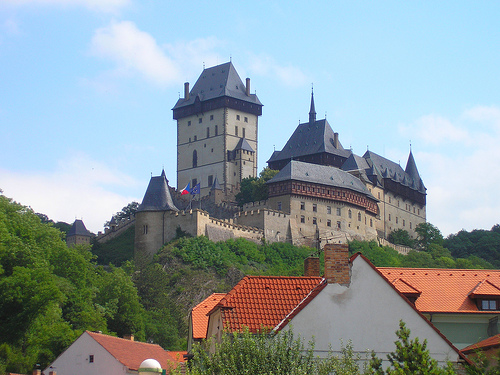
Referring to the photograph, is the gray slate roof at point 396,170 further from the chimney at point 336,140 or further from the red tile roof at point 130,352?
the red tile roof at point 130,352

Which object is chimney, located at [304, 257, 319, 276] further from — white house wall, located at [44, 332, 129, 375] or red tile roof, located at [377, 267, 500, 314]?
white house wall, located at [44, 332, 129, 375]

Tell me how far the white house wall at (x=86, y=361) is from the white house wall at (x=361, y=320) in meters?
13.4

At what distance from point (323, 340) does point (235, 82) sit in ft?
302

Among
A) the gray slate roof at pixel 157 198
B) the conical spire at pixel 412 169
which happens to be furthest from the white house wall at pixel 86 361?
the conical spire at pixel 412 169

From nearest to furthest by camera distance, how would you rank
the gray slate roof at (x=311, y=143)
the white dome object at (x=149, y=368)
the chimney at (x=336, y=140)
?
the white dome object at (x=149, y=368), the gray slate roof at (x=311, y=143), the chimney at (x=336, y=140)

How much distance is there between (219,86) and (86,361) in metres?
77.7

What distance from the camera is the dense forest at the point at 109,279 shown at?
45938mm

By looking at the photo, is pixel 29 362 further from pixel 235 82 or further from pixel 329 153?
pixel 235 82

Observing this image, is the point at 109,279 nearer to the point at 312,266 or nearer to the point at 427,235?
the point at 312,266

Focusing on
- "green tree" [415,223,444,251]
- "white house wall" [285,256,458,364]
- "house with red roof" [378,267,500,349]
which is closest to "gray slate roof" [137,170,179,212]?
"green tree" [415,223,444,251]

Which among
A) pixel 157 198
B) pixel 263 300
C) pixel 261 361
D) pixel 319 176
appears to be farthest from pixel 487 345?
pixel 319 176

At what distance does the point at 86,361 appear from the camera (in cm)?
3500

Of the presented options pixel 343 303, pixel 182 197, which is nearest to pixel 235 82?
pixel 182 197

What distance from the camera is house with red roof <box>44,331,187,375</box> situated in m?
33.9
